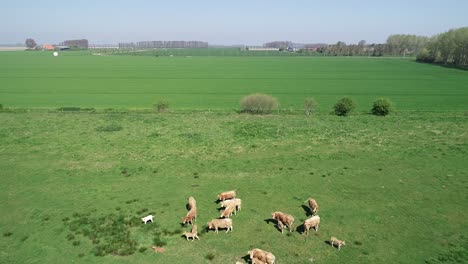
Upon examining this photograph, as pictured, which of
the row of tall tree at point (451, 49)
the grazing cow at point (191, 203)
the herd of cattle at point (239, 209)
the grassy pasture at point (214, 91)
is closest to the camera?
the herd of cattle at point (239, 209)

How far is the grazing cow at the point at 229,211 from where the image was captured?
54.5ft

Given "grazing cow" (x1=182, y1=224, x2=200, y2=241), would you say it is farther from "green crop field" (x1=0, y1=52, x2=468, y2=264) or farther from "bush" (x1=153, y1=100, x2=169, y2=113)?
"bush" (x1=153, y1=100, x2=169, y2=113)

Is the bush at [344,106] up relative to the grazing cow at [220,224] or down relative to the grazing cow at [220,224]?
up

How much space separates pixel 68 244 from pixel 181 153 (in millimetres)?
12818

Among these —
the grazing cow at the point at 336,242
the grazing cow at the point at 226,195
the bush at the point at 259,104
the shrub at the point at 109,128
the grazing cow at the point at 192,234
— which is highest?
the bush at the point at 259,104

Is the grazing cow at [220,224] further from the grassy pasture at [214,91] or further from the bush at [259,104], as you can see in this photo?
the grassy pasture at [214,91]

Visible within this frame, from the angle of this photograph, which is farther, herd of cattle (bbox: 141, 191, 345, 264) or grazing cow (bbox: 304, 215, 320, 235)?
grazing cow (bbox: 304, 215, 320, 235)

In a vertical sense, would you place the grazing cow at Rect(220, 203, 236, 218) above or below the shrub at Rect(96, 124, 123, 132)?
below

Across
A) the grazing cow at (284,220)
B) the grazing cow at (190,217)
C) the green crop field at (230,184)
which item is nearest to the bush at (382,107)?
the green crop field at (230,184)

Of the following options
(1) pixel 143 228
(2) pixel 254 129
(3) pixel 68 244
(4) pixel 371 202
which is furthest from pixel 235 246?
(2) pixel 254 129

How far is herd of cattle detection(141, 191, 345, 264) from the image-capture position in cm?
1321

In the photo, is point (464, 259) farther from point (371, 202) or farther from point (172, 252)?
point (172, 252)

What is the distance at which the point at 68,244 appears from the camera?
14641 mm

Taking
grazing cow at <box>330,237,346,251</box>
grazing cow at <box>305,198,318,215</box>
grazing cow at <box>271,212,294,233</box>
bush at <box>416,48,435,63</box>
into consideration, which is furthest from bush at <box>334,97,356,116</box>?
bush at <box>416,48,435,63</box>
